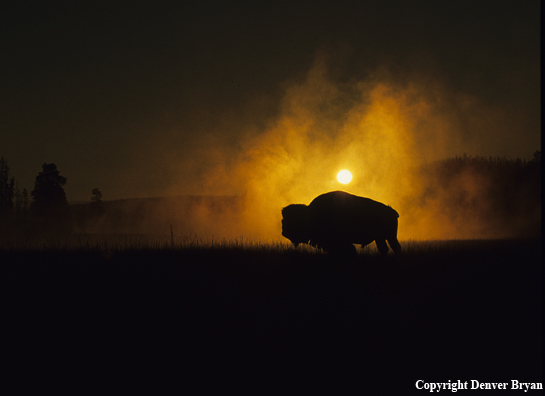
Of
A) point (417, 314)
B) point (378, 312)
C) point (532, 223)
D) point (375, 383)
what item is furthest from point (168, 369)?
point (532, 223)

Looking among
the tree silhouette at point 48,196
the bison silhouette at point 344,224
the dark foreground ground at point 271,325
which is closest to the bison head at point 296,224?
the bison silhouette at point 344,224

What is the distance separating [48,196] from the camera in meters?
32.0

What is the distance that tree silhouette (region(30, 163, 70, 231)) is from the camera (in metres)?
31.7

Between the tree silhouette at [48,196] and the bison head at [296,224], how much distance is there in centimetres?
2774

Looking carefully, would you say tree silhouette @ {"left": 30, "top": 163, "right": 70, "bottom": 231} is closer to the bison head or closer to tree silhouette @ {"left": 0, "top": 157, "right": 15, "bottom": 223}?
tree silhouette @ {"left": 0, "top": 157, "right": 15, "bottom": 223}

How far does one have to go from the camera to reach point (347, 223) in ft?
34.4

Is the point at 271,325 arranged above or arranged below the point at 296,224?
below

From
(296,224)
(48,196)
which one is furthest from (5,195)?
(296,224)

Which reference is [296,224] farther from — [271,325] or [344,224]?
[271,325]

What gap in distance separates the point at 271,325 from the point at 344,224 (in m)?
5.12

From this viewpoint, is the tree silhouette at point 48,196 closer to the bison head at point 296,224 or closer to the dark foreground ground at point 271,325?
the dark foreground ground at point 271,325

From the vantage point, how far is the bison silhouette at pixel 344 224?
10438mm

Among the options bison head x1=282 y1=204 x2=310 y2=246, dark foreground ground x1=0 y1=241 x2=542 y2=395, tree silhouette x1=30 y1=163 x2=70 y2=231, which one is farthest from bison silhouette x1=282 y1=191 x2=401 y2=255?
tree silhouette x1=30 y1=163 x2=70 y2=231

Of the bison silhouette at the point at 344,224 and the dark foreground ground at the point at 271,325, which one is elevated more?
the bison silhouette at the point at 344,224
